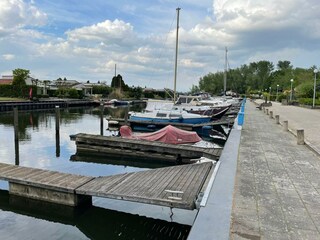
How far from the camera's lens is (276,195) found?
5.87m

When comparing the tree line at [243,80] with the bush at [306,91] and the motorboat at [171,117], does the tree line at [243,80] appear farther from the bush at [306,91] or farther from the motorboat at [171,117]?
the motorboat at [171,117]

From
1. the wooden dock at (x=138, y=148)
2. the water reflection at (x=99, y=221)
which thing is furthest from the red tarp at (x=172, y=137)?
the water reflection at (x=99, y=221)

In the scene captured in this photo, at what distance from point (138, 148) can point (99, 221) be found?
7.66 meters

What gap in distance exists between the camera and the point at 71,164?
1424 centimetres

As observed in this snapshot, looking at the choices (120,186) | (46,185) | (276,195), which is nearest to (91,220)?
(120,186)

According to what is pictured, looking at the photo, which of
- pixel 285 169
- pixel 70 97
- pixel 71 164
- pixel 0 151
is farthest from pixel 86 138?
pixel 70 97

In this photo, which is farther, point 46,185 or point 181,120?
point 181,120

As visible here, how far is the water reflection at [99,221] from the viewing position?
285 inches

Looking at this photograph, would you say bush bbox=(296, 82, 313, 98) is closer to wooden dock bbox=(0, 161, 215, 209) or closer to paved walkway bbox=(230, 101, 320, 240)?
paved walkway bbox=(230, 101, 320, 240)

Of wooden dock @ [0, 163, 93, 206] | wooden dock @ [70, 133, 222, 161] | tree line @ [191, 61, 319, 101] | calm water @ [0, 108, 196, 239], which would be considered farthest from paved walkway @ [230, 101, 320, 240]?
tree line @ [191, 61, 319, 101]

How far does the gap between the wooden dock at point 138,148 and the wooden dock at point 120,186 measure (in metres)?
4.18

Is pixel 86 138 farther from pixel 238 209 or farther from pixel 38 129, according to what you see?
pixel 238 209

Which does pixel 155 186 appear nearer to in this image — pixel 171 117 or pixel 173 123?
pixel 173 123

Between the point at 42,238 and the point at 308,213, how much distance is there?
19.2ft
